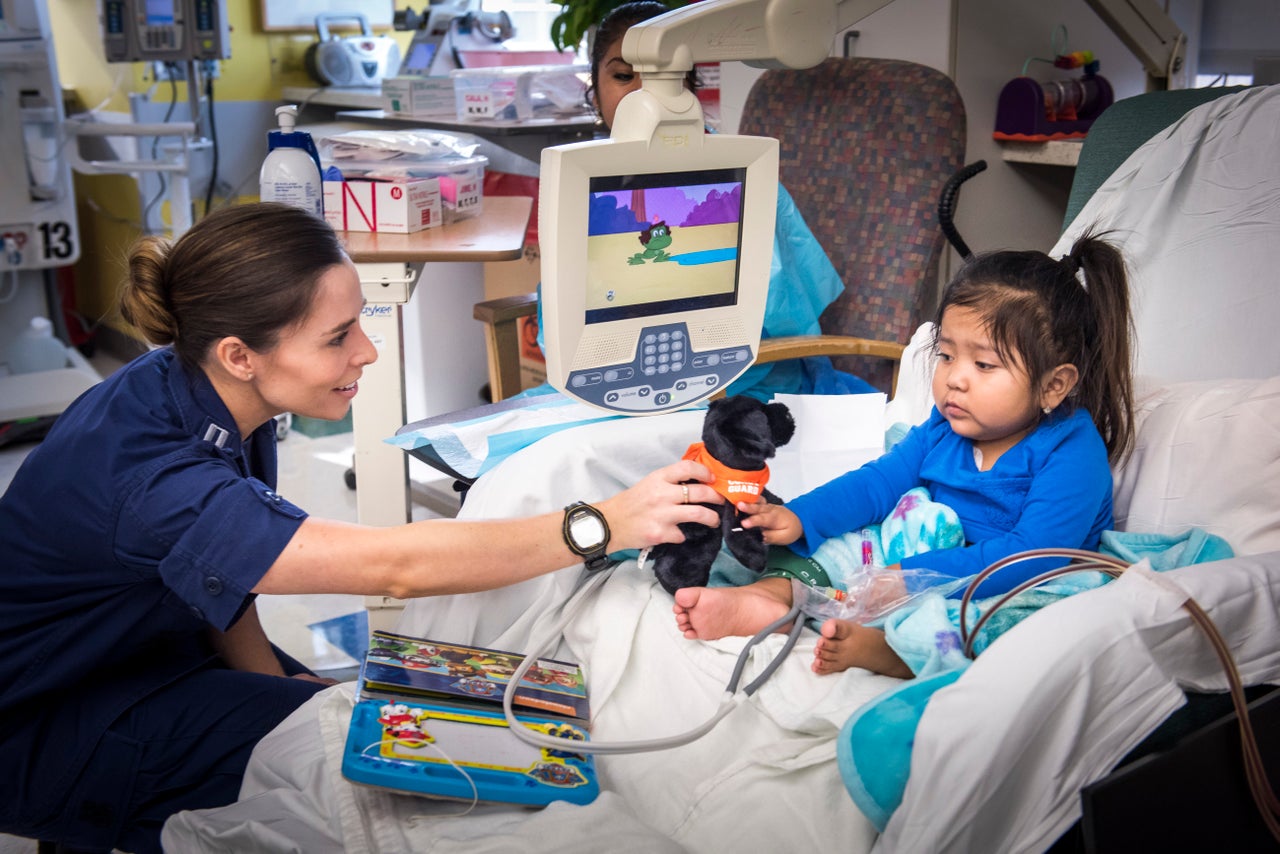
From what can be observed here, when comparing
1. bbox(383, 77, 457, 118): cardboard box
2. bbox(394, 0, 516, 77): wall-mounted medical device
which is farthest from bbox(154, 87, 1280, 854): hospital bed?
bbox(394, 0, 516, 77): wall-mounted medical device

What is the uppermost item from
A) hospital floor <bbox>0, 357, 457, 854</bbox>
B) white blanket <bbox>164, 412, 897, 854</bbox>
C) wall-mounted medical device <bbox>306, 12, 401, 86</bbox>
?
wall-mounted medical device <bbox>306, 12, 401, 86</bbox>

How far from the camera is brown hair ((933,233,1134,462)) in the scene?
1301mm

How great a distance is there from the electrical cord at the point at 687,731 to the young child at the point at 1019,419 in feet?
0.14

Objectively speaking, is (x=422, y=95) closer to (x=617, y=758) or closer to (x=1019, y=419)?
(x=1019, y=419)

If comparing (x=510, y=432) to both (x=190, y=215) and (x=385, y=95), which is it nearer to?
(x=385, y=95)

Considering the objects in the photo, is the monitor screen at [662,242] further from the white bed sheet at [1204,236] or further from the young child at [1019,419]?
the white bed sheet at [1204,236]

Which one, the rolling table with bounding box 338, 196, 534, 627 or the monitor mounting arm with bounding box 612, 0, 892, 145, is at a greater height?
the monitor mounting arm with bounding box 612, 0, 892, 145

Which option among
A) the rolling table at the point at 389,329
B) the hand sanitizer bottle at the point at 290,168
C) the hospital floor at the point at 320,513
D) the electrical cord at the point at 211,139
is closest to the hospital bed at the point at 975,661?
the rolling table at the point at 389,329

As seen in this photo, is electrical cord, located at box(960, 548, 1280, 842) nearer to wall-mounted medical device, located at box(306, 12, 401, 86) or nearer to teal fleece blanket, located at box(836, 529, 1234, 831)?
teal fleece blanket, located at box(836, 529, 1234, 831)

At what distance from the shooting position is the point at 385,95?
3.64m

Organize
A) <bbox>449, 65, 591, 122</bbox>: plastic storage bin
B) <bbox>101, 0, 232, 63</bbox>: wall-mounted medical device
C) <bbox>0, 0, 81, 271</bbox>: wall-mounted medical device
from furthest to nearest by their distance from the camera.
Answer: <bbox>101, 0, 232, 63</bbox>: wall-mounted medical device → <bbox>0, 0, 81, 271</bbox>: wall-mounted medical device → <bbox>449, 65, 591, 122</bbox>: plastic storage bin

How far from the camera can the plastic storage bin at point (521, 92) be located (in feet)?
11.2

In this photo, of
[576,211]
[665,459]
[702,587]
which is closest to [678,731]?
[702,587]

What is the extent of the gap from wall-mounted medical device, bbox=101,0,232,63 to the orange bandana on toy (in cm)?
329
